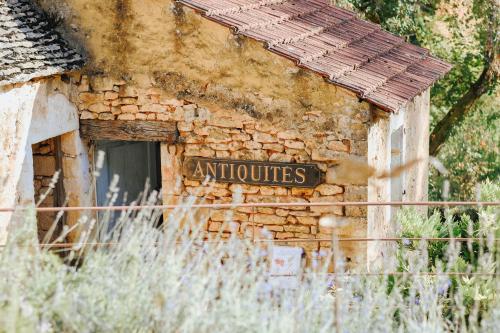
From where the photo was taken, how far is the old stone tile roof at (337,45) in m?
8.38

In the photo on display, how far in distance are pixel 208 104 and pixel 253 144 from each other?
627 millimetres

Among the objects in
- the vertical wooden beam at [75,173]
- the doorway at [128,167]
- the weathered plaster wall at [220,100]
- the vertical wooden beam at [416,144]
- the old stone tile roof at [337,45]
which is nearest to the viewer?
the old stone tile roof at [337,45]

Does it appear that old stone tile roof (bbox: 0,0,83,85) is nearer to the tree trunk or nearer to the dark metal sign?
the dark metal sign

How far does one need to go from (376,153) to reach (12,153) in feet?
12.1

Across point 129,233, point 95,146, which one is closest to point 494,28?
point 95,146

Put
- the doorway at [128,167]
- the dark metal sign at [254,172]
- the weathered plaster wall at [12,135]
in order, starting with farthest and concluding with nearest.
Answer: the doorway at [128,167], the dark metal sign at [254,172], the weathered plaster wall at [12,135]

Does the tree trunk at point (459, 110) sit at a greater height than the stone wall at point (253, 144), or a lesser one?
greater

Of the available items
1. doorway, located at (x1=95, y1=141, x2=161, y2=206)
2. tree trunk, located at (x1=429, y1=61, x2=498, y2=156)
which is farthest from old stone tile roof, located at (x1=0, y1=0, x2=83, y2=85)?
tree trunk, located at (x1=429, y1=61, x2=498, y2=156)

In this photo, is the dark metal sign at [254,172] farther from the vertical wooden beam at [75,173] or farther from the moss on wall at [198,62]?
the vertical wooden beam at [75,173]

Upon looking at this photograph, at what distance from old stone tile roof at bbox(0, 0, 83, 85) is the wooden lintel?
2.30ft

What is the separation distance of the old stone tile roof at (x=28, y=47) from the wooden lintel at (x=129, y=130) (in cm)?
70

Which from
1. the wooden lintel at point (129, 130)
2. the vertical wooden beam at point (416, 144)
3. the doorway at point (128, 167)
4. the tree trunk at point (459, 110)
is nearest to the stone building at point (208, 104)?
the wooden lintel at point (129, 130)

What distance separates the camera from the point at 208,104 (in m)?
8.86

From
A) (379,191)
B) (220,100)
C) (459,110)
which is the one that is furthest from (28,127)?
(459,110)
